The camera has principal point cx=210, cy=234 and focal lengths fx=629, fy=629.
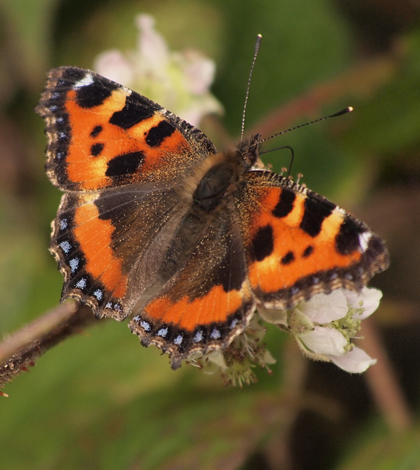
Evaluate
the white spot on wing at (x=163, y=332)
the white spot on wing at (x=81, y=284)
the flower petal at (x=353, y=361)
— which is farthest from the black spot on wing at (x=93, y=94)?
the flower petal at (x=353, y=361)

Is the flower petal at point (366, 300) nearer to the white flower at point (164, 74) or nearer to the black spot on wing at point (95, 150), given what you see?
the black spot on wing at point (95, 150)

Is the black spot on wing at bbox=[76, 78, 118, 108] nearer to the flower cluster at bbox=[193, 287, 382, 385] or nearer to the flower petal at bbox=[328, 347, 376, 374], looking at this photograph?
the flower cluster at bbox=[193, 287, 382, 385]

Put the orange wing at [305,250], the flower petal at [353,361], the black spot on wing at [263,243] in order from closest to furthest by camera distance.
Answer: the orange wing at [305,250], the black spot on wing at [263,243], the flower petal at [353,361]

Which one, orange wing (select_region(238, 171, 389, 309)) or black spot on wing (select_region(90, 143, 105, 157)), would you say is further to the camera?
black spot on wing (select_region(90, 143, 105, 157))

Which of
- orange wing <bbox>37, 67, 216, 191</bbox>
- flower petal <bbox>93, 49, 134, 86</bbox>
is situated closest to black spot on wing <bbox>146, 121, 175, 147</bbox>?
orange wing <bbox>37, 67, 216, 191</bbox>

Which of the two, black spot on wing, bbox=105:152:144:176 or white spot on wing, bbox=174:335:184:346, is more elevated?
black spot on wing, bbox=105:152:144:176

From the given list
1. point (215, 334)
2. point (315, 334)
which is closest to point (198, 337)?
point (215, 334)

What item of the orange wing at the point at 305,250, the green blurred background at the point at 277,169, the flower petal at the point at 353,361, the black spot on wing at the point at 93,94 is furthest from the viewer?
the green blurred background at the point at 277,169

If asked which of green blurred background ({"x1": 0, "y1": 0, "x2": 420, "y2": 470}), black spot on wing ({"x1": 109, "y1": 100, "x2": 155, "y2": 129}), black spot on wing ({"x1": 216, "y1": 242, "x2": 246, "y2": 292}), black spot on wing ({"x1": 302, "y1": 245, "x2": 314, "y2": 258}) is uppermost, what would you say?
black spot on wing ({"x1": 109, "y1": 100, "x2": 155, "y2": 129})
